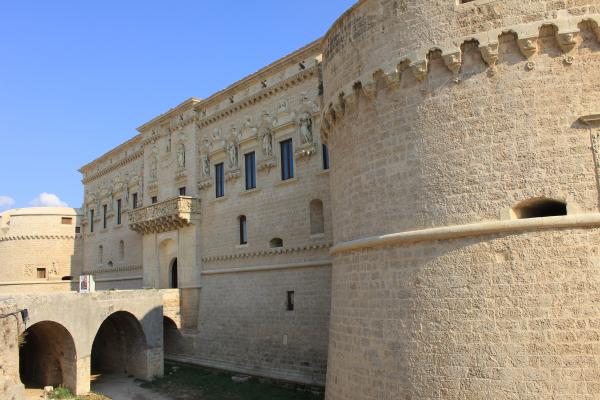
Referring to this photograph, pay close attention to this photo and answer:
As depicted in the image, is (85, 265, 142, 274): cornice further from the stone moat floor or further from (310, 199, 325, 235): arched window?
(310, 199, 325, 235): arched window

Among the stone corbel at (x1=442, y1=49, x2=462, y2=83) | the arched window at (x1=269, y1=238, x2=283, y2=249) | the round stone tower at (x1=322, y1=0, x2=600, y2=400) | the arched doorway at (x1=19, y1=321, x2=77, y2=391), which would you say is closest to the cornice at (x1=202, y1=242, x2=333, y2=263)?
the arched window at (x1=269, y1=238, x2=283, y2=249)

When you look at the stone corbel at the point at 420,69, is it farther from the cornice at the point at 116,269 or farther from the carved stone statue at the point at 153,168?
the cornice at the point at 116,269

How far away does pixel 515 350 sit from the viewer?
7020mm

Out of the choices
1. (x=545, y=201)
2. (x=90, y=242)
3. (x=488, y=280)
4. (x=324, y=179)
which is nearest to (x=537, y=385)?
(x=488, y=280)

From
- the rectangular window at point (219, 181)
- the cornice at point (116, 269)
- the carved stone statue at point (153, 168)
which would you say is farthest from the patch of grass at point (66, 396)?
the carved stone statue at point (153, 168)

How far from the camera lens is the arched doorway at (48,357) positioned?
17.1 m

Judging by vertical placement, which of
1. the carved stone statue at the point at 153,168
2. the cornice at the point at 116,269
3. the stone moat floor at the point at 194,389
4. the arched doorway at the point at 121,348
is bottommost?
the stone moat floor at the point at 194,389

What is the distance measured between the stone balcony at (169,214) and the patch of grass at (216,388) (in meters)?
6.18

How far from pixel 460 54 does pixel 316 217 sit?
10173 mm

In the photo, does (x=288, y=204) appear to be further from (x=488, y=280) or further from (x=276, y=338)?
(x=488, y=280)

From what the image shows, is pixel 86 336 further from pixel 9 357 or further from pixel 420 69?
pixel 420 69

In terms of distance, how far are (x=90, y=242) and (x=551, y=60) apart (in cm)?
3162

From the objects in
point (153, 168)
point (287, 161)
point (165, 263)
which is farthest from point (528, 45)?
point (153, 168)

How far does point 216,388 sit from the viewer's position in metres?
17.3
